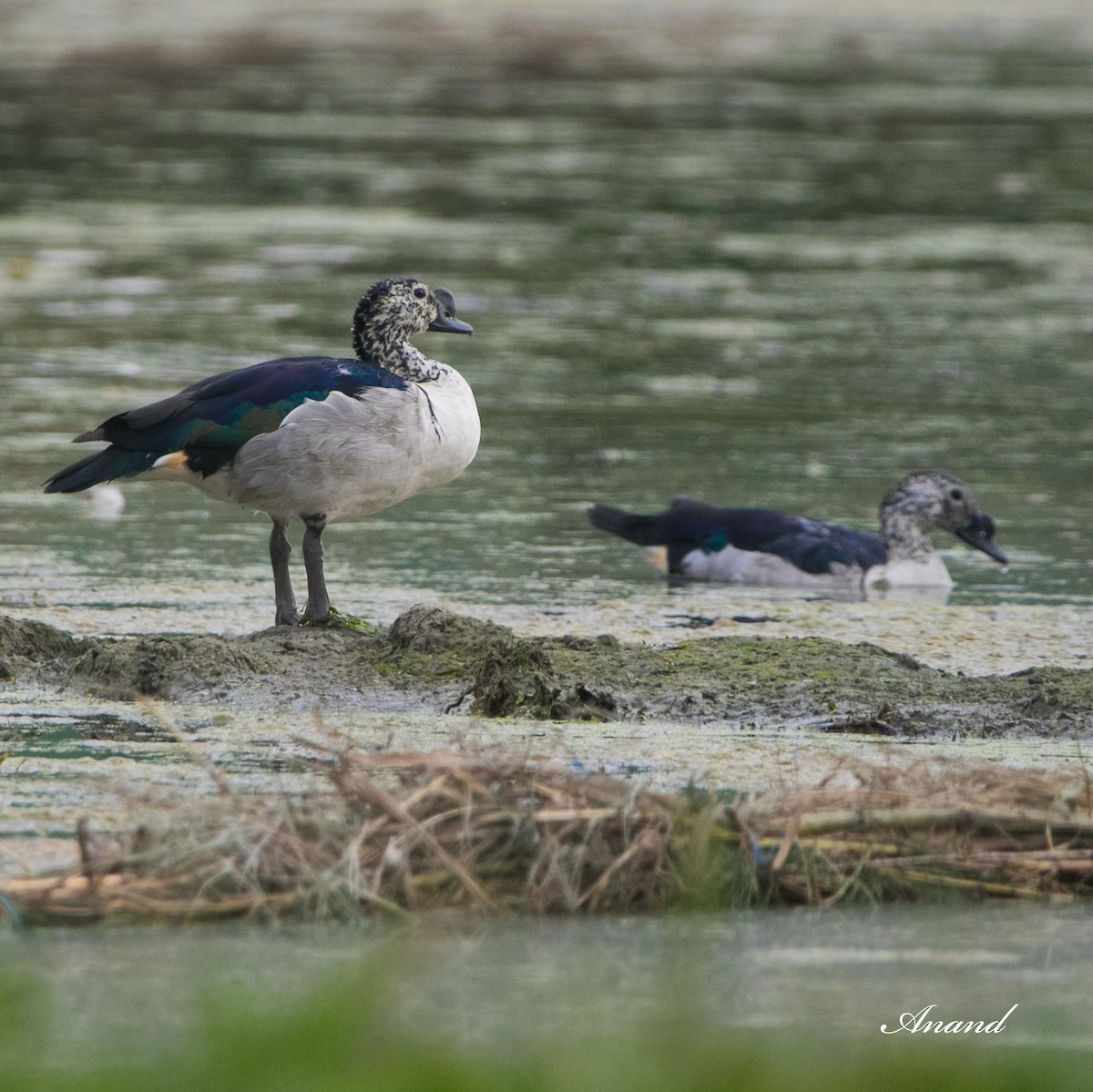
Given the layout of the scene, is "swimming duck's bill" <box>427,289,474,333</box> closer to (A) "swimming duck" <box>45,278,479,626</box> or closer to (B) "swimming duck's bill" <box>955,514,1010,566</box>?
(A) "swimming duck" <box>45,278,479,626</box>

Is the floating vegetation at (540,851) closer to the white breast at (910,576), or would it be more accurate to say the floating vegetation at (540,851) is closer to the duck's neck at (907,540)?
the white breast at (910,576)

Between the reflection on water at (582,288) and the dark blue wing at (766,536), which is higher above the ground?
the reflection on water at (582,288)

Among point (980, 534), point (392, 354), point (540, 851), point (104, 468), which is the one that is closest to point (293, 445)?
point (104, 468)

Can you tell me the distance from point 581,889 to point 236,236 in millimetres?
15451

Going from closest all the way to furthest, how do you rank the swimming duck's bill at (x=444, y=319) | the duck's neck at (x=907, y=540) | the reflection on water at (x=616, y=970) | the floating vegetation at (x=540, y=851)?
the reflection on water at (x=616, y=970) → the floating vegetation at (x=540, y=851) → the swimming duck's bill at (x=444, y=319) → the duck's neck at (x=907, y=540)

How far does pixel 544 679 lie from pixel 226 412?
1.81 metres

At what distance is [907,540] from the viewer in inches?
428

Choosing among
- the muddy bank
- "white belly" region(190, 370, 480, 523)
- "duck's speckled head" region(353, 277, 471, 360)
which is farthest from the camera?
"duck's speckled head" region(353, 277, 471, 360)

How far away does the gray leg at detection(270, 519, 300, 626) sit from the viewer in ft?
27.6

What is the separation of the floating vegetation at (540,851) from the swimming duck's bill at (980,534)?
551 centimetres

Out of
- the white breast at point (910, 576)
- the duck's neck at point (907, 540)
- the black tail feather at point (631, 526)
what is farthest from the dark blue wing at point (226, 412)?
the duck's neck at point (907, 540)

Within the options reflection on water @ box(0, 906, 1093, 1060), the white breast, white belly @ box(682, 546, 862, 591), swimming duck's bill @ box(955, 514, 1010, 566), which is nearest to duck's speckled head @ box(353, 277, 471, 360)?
white belly @ box(682, 546, 862, 591)

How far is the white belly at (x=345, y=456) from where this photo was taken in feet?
27.1

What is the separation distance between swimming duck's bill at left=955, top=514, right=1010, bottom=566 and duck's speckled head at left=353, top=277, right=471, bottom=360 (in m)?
3.18
